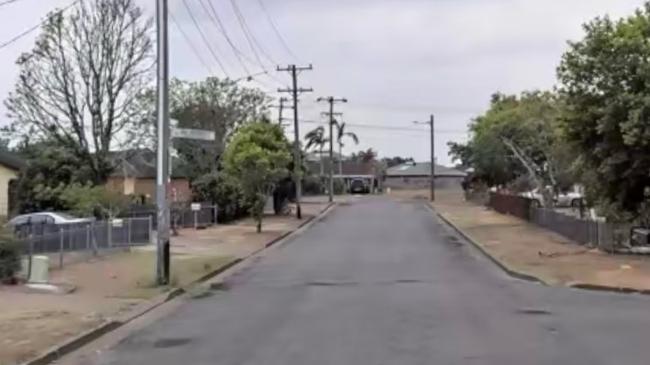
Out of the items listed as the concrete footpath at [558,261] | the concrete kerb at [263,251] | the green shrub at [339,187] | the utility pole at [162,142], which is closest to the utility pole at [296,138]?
the concrete kerb at [263,251]

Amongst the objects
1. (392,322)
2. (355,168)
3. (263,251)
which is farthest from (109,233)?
(355,168)

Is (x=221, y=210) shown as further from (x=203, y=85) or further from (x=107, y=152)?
(x=203, y=85)

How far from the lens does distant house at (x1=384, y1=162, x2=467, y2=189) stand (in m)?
166

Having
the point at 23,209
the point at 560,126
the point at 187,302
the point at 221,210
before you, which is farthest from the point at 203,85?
the point at 187,302

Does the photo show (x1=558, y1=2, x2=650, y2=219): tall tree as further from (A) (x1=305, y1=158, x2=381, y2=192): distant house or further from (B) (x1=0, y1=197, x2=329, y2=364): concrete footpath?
(A) (x1=305, y1=158, x2=381, y2=192): distant house

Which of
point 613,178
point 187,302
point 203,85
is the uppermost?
point 203,85

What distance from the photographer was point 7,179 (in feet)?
173

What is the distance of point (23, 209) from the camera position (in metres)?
50.4

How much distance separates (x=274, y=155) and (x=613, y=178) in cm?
2524

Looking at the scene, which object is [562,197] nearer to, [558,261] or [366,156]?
[558,261]

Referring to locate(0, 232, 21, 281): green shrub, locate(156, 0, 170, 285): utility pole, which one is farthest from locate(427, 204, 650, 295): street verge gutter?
locate(0, 232, 21, 281): green shrub

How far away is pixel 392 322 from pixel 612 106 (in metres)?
15.9

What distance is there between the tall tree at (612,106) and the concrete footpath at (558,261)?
2.20 m

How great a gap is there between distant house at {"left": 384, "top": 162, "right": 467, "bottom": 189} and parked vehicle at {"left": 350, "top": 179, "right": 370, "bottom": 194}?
17.9 m
